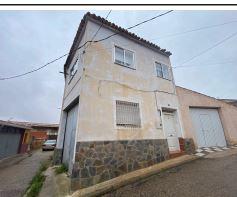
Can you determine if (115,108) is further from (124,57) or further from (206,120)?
(206,120)

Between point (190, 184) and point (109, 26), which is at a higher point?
point (109, 26)

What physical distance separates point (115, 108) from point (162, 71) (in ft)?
15.7

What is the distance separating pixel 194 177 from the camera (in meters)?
4.66

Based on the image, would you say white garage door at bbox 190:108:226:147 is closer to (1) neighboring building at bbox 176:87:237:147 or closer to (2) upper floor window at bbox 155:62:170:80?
(1) neighboring building at bbox 176:87:237:147

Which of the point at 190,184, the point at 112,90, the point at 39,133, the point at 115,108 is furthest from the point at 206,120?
the point at 39,133

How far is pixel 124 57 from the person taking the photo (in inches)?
291

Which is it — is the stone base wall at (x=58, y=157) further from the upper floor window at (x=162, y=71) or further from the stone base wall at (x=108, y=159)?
the upper floor window at (x=162, y=71)

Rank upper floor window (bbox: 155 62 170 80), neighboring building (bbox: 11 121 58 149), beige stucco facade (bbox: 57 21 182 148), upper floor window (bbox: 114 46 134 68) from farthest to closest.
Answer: neighboring building (bbox: 11 121 58 149), upper floor window (bbox: 155 62 170 80), upper floor window (bbox: 114 46 134 68), beige stucco facade (bbox: 57 21 182 148)

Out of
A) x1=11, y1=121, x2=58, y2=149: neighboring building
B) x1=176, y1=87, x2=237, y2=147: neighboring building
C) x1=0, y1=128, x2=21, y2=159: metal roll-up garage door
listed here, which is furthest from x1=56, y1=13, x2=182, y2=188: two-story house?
x1=11, y1=121, x2=58, y2=149: neighboring building

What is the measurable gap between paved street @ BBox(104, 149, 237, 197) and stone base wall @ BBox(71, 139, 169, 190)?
0.80 meters

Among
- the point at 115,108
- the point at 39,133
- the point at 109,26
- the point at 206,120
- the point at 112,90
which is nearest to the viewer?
the point at 115,108

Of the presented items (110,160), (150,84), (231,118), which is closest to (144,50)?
(150,84)

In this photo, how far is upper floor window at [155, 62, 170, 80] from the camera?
29.1 ft

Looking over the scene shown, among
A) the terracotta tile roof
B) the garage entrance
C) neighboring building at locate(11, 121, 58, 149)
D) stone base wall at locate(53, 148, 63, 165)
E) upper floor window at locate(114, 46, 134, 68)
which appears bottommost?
stone base wall at locate(53, 148, 63, 165)
